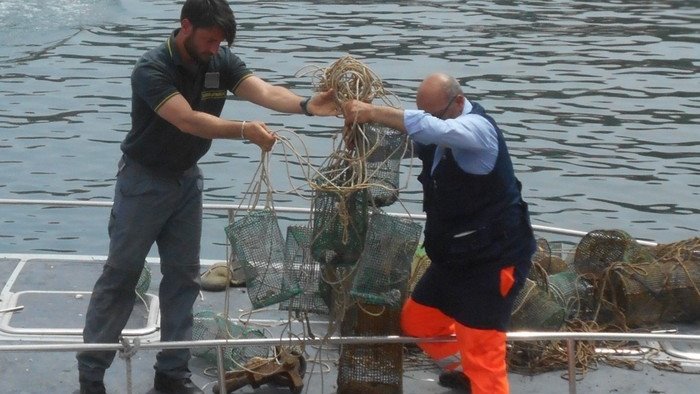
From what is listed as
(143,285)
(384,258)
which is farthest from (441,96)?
(143,285)

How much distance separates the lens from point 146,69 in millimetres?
5656

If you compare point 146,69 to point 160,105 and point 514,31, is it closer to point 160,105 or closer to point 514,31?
point 160,105

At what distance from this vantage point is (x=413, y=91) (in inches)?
790

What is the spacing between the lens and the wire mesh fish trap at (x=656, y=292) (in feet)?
23.5

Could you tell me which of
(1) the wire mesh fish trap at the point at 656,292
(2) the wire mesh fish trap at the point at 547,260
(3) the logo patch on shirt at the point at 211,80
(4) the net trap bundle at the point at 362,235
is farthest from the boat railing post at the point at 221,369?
(1) the wire mesh fish trap at the point at 656,292

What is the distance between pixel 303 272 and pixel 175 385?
3.12 ft

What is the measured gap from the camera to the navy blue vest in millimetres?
5621

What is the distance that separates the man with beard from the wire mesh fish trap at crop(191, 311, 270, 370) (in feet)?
1.03

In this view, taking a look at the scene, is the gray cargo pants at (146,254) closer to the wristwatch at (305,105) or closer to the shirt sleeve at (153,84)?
the shirt sleeve at (153,84)

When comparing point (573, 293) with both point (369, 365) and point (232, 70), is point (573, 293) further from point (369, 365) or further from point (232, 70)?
point (232, 70)

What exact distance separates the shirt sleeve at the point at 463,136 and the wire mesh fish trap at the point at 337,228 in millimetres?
491

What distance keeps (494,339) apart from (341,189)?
1056 mm

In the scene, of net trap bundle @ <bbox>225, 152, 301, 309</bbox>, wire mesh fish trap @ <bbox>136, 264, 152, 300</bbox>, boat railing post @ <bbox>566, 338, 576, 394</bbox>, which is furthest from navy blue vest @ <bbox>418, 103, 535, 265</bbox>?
wire mesh fish trap @ <bbox>136, 264, 152, 300</bbox>

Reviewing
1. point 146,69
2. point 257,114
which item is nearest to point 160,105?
point 146,69
